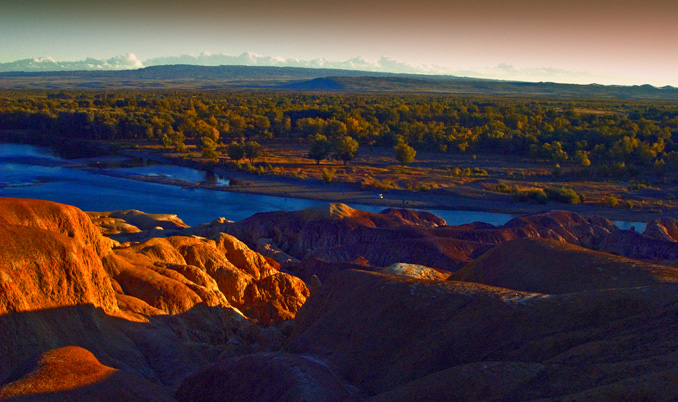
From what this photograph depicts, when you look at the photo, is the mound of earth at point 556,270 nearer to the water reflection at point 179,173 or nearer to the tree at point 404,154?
the water reflection at point 179,173

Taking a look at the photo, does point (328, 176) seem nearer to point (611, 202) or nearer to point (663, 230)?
point (611, 202)

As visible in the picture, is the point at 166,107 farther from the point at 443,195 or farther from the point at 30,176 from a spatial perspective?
the point at 443,195

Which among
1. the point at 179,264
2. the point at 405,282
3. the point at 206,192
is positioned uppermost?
the point at 405,282

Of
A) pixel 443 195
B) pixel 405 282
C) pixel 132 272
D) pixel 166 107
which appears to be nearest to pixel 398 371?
pixel 405 282

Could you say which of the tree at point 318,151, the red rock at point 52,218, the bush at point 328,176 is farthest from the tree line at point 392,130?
the red rock at point 52,218

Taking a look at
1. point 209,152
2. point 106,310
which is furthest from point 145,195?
point 106,310

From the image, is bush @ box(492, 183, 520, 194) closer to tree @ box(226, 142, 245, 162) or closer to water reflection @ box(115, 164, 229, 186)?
water reflection @ box(115, 164, 229, 186)
